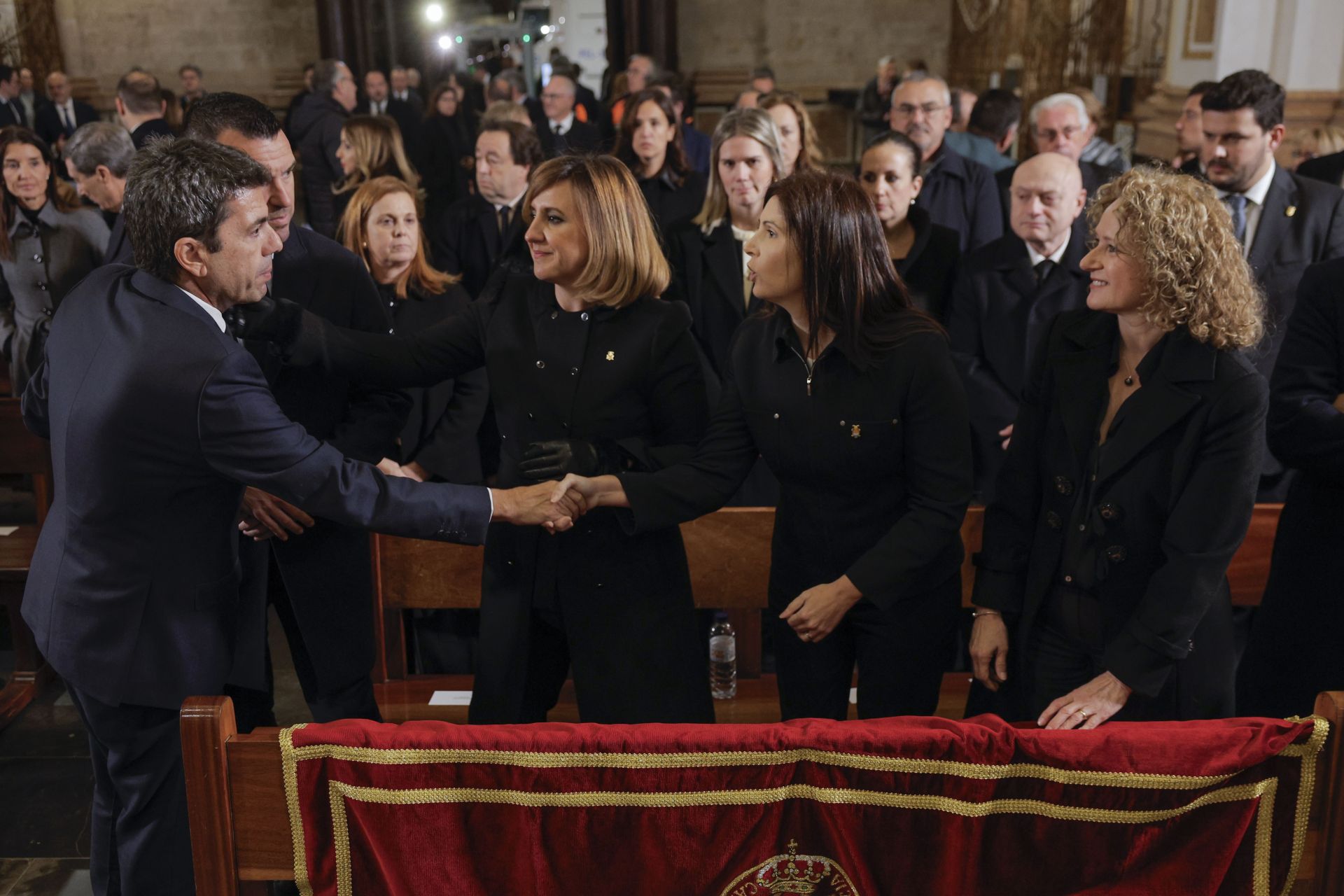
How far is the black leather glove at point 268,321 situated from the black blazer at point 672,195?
119 inches

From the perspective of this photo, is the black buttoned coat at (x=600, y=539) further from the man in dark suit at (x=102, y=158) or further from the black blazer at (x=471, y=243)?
the man in dark suit at (x=102, y=158)

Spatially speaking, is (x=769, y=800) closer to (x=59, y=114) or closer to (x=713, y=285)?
(x=713, y=285)

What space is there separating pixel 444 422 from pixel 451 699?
3.95 feet

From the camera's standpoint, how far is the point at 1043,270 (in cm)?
390

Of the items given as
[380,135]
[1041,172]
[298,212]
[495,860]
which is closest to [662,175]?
[380,135]

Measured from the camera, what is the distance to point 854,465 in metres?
2.44

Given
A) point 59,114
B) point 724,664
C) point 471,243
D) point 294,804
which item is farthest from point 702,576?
point 59,114

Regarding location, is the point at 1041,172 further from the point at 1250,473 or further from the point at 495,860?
the point at 495,860

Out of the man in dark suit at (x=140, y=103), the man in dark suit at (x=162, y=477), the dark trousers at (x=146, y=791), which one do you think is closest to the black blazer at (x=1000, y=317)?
the man in dark suit at (x=162, y=477)

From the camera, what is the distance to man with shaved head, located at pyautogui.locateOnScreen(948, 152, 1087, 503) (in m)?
3.83

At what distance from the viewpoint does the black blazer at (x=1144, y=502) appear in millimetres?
2129

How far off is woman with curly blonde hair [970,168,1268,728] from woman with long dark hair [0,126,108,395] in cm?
432

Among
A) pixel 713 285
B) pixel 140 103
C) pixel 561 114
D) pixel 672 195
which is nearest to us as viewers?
pixel 713 285

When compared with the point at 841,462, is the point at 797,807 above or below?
below
